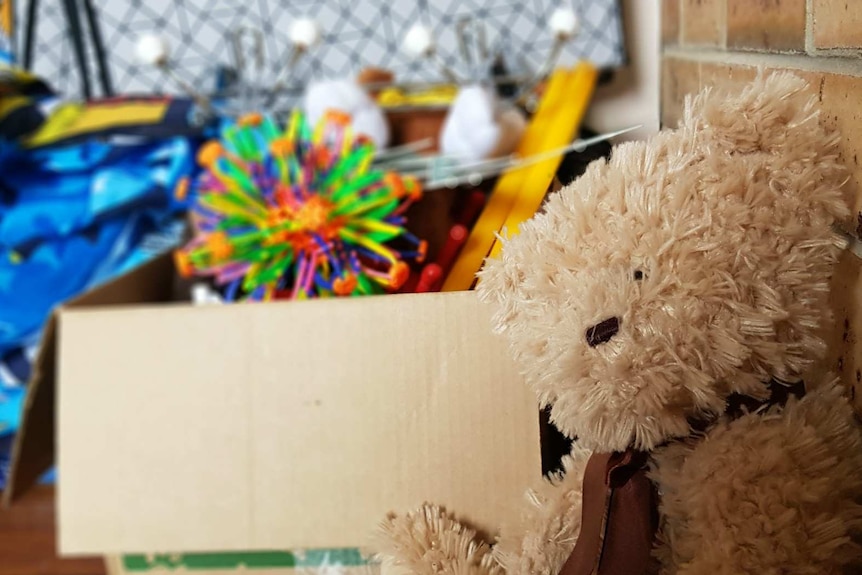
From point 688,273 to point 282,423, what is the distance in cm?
29

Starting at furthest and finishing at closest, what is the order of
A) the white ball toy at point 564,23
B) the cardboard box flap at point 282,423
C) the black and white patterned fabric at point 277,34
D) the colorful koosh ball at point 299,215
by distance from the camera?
the black and white patterned fabric at point 277,34 < the white ball toy at point 564,23 < the colorful koosh ball at point 299,215 < the cardboard box flap at point 282,423

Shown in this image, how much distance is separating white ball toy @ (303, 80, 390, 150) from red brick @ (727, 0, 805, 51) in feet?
1.71

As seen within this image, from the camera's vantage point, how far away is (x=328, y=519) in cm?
48

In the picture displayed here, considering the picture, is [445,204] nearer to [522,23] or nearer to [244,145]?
[244,145]

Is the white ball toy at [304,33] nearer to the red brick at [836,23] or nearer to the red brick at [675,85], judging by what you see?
the red brick at [675,85]

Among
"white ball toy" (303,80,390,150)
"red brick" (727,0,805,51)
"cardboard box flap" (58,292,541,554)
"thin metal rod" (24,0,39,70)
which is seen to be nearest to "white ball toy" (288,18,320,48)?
"white ball toy" (303,80,390,150)

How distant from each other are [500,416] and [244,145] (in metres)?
0.48

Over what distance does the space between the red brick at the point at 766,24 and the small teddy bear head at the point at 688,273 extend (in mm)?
44

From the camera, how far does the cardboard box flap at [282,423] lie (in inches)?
16.4

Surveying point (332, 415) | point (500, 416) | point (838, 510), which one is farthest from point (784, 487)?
point (332, 415)

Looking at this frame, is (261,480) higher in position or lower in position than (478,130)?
lower

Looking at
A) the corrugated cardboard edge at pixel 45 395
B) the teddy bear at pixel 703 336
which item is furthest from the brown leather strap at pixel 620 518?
the corrugated cardboard edge at pixel 45 395

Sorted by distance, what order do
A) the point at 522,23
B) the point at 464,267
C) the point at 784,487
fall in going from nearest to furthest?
the point at 784,487 < the point at 464,267 < the point at 522,23

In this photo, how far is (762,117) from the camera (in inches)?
12.9
